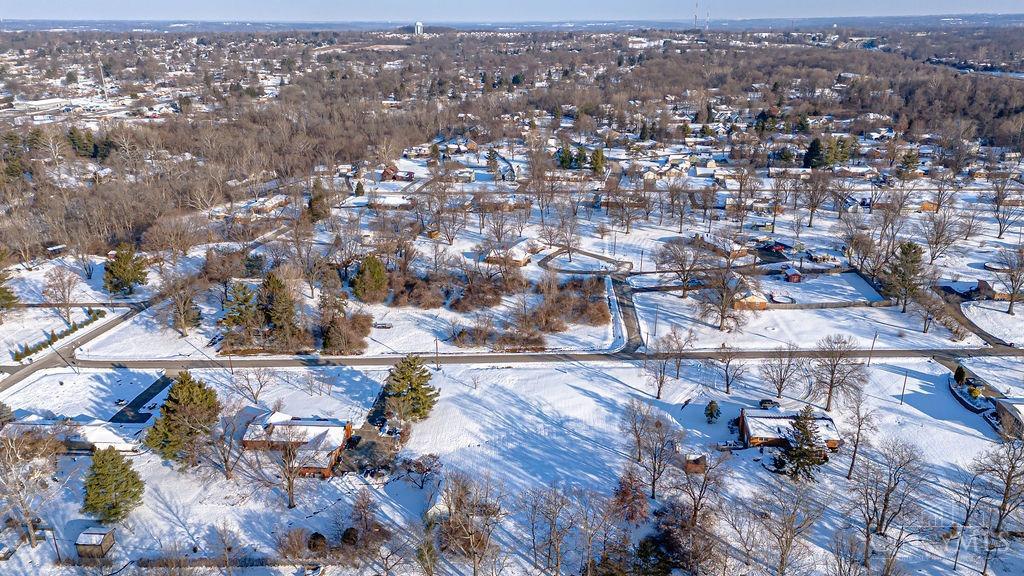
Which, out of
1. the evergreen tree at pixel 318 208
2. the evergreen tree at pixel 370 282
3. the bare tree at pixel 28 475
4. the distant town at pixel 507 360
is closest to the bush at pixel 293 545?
the distant town at pixel 507 360

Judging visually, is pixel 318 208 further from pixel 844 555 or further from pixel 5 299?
pixel 844 555

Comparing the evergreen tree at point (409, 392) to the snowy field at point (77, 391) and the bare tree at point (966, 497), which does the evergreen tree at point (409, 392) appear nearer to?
the snowy field at point (77, 391)

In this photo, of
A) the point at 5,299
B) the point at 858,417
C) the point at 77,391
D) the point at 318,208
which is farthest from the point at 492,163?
the point at 858,417

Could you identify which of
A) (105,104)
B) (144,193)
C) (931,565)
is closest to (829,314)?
(931,565)

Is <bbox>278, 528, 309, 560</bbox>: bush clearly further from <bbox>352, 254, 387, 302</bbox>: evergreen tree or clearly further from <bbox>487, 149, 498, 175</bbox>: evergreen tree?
<bbox>487, 149, 498, 175</bbox>: evergreen tree

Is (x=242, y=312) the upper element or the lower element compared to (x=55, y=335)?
upper

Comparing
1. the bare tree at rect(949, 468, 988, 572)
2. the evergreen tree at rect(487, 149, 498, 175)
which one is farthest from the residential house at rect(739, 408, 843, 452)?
the evergreen tree at rect(487, 149, 498, 175)

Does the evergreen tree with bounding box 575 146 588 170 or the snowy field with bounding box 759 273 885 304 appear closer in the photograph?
the snowy field with bounding box 759 273 885 304

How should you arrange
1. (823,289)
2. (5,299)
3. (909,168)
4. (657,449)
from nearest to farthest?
1. (657,449)
2. (5,299)
3. (823,289)
4. (909,168)
